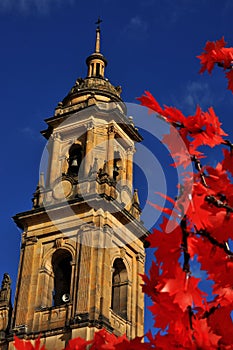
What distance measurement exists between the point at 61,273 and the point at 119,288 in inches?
92.1

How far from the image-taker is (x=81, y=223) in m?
24.5

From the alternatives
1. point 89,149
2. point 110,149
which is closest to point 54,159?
Answer: point 89,149

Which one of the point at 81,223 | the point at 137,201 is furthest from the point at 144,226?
the point at 81,223

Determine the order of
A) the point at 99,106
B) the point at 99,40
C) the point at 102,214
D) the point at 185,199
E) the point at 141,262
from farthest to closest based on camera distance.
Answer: the point at 99,40 → the point at 99,106 → the point at 141,262 → the point at 102,214 → the point at 185,199

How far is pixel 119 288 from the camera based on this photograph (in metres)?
25.2

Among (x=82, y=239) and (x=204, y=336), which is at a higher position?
(x=82, y=239)

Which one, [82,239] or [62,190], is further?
[62,190]

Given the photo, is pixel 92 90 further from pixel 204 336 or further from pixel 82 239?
pixel 204 336

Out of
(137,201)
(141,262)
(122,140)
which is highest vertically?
(122,140)

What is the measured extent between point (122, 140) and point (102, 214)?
540 centimetres

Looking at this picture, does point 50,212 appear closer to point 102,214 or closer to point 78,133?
point 102,214

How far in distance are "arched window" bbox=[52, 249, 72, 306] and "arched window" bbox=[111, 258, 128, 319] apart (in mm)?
1788

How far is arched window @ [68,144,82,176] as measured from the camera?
2739 cm

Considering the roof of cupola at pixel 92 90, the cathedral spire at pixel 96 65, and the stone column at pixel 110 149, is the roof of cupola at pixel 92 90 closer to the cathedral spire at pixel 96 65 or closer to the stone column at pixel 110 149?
the cathedral spire at pixel 96 65
